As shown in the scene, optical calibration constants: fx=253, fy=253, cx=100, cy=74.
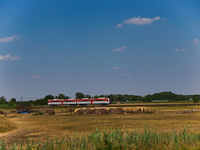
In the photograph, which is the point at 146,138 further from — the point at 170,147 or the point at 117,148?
the point at 117,148

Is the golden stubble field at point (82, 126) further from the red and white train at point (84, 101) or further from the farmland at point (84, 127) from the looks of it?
the red and white train at point (84, 101)

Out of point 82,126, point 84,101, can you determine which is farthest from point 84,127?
point 84,101

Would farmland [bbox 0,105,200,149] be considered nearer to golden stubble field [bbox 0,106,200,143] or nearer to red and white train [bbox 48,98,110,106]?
golden stubble field [bbox 0,106,200,143]

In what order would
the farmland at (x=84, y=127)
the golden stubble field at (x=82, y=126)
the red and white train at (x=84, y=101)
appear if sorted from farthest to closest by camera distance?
the red and white train at (x=84, y=101)
the golden stubble field at (x=82, y=126)
the farmland at (x=84, y=127)

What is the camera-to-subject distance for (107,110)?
56.8m

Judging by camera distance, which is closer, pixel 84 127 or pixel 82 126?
pixel 84 127

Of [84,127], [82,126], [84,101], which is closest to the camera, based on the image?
[84,127]

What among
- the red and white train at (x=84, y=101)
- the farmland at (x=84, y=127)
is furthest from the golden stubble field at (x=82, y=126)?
the red and white train at (x=84, y=101)

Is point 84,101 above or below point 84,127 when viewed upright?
above

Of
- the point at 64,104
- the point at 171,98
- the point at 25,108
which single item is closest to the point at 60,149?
the point at 25,108

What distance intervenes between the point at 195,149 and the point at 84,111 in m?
45.9

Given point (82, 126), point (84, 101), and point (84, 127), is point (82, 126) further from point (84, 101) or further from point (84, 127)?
point (84, 101)

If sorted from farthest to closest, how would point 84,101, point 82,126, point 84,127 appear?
point 84,101, point 82,126, point 84,127

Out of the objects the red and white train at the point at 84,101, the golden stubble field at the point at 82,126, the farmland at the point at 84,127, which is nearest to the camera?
the farmland at the point at 84,127
